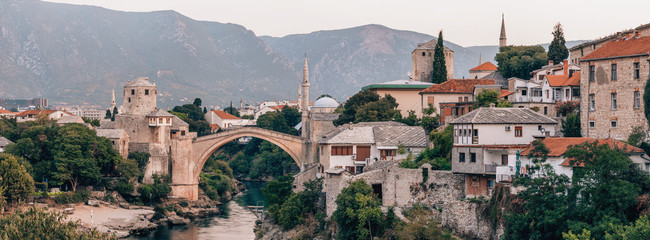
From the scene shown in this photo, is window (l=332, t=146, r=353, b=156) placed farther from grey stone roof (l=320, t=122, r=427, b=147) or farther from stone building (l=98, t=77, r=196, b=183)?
stone building (l=98, t=77, r=196, b=183)

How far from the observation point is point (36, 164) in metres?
65.1

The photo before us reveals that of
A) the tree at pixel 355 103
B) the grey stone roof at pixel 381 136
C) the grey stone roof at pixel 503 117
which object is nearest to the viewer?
the grey stone roof at pixel 503 117

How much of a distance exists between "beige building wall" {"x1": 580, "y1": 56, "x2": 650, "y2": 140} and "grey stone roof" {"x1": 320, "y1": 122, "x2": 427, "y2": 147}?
37.4ft

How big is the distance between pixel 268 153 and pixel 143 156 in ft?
101

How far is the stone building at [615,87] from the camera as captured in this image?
4034cm

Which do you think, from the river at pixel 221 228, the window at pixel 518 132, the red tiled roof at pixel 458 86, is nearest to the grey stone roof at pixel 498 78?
the red tiled roof at pixel 458 86

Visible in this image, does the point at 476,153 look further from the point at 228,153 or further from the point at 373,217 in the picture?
the point at 228,153

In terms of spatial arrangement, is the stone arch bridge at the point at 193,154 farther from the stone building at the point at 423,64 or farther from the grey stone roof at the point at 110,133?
the stone building at the point at 423,64

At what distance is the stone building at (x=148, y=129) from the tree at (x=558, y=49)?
30.9 meters

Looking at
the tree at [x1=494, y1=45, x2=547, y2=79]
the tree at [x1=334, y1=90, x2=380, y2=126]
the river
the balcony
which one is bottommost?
the river

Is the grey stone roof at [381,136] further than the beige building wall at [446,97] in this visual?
No

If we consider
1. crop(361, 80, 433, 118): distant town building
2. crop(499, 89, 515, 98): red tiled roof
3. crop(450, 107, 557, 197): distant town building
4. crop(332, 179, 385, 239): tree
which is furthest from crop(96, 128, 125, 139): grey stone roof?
crop(450, 107, 557, 197): distant town building

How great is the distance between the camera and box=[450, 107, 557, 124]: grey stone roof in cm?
4122

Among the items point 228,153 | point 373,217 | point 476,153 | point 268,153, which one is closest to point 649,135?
point 476,153
